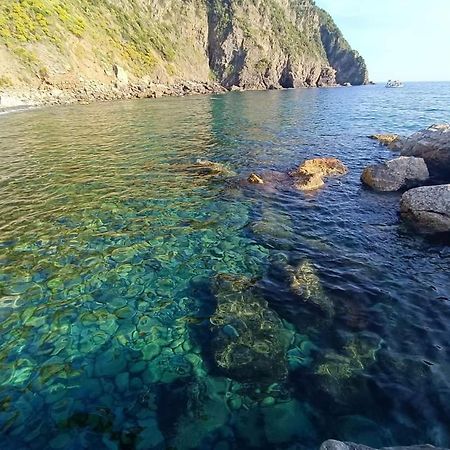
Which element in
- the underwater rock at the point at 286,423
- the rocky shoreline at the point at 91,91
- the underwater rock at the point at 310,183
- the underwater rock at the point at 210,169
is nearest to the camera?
the underwater rock at the point at 286,423

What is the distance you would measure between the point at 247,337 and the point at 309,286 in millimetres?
2531

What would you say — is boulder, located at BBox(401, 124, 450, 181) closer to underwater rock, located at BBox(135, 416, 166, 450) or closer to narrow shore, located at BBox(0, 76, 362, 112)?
underwater rock, located at BBox(135, 416, 166, 450)

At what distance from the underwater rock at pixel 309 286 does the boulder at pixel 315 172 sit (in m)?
7.59

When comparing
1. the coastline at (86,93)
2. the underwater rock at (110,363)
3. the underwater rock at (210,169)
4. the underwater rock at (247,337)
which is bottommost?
the coastline at (86,93)

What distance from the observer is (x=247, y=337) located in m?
7.23

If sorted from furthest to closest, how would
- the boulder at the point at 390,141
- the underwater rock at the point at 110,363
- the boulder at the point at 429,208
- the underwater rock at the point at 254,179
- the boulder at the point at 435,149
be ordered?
the boulder at the point at 390,141 < the boulder at the point at 435,149 < the underwater rock at the point at 254,179 < the boulder at the point at 429,208 < the underwater rock at the point at 110,363

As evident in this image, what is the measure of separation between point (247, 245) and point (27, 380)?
7.09 metres

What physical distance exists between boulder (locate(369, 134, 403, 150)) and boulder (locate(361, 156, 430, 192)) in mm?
8362

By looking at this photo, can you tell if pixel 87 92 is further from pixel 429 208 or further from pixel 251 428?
pixel 251 428

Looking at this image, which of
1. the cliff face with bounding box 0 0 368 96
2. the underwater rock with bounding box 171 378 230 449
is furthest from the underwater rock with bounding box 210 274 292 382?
the cliff face with bounding box 0 0 368 96

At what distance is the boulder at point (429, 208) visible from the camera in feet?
38.8

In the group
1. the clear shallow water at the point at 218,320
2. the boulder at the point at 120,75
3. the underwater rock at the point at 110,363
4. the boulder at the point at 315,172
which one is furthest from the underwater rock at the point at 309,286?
the boulder at the point at 120,75

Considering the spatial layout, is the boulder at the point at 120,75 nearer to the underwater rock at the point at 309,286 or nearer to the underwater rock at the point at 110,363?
the underwater rock at the point at 309,286

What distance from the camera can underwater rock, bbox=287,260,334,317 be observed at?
8.19 meters
